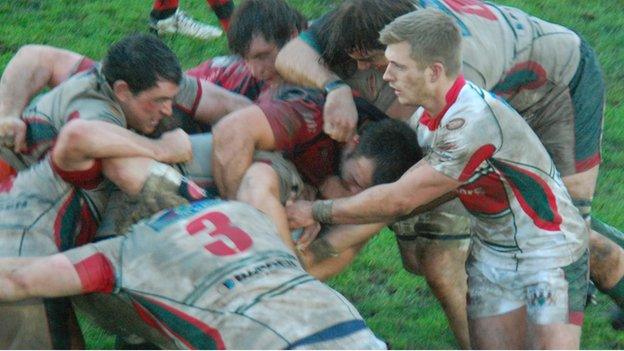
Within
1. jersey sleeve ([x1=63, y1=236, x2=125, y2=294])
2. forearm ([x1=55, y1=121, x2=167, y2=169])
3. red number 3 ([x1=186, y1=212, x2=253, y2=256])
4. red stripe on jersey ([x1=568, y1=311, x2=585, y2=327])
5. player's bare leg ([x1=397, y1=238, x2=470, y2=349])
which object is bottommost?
player's bare leg ([x1=397, y1=238, x2=470, y2=349])

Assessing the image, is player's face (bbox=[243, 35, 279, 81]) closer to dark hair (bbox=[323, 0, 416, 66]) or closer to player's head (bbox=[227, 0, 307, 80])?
player's head (bbox=[227, 0, 307, 80])

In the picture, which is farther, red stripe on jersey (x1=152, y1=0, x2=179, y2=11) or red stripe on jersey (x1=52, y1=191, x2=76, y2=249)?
red stripe on jersey (x1=152, y1=0, x2=179, y2=11)

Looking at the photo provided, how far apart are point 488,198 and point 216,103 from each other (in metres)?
1.35

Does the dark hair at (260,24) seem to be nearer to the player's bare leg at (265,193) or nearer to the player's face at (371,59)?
the player's face at (371,59)

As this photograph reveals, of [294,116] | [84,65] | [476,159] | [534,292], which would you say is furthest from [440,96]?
[84,65]

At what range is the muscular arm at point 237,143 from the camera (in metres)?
5.55

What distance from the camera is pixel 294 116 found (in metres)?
5.65

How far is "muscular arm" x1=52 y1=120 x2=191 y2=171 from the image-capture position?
523 cm

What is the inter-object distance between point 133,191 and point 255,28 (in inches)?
42.7

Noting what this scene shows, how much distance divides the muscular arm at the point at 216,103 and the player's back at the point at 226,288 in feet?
3.68

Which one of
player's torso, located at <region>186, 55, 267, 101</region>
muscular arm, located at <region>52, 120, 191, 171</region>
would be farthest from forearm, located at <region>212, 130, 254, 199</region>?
player's torso, located at <region>186, 55, 267, 101</region>

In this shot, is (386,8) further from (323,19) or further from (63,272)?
(63,272)

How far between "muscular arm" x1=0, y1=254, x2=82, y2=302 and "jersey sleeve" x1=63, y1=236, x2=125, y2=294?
23 millimetres

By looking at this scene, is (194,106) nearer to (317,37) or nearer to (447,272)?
(317,37)
